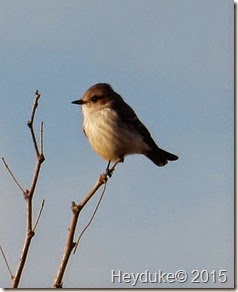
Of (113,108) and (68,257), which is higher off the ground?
(113,108)

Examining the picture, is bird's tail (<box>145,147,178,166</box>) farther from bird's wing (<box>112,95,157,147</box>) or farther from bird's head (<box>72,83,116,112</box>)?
bird's head (<box>72,83,116,112</box>)

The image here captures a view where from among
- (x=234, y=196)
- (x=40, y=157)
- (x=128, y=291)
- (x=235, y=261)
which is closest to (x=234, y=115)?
(x=234, y=196)

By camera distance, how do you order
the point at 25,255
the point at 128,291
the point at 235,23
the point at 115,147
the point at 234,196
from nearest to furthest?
1. the point at 25,255
2. the point at 128,291
3. the point at 234,196
4. the point at 235,23
5. the point at 115,147

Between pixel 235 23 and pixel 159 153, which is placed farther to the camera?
pixel 159 153

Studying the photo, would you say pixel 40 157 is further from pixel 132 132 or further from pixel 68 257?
pixel 132 132

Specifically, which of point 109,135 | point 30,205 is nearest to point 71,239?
point 30,205

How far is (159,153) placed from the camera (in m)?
8.50

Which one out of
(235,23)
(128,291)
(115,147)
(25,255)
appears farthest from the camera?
(115,147)

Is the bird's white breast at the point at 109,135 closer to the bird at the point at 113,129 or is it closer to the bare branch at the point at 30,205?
the bird at the point at 113,129

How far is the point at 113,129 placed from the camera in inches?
311

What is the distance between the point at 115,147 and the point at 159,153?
96cm

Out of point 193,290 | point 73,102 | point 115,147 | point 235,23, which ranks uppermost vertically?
point 235,23

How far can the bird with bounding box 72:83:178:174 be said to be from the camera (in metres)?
7.76

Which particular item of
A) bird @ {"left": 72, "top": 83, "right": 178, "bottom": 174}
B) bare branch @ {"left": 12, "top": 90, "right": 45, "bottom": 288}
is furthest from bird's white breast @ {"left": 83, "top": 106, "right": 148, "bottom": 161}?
bare branch @ {"left": 12, "top": 90, "right": 45, "bottom": 288}
